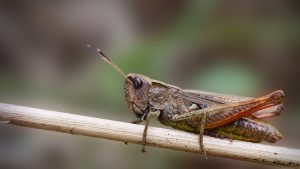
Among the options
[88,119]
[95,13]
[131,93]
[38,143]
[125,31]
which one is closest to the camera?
[88,119]

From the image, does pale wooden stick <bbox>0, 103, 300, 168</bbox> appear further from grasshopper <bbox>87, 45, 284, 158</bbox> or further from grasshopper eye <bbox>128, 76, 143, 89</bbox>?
grasshopper eye <bbox>128, 76, 143, 89</bbox>

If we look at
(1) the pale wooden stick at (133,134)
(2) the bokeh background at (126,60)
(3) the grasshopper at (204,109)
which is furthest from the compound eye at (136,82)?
(1) the pale wooden stick at (133,134)

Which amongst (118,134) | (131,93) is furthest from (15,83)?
(118,134)

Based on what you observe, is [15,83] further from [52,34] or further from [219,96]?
[219,96]

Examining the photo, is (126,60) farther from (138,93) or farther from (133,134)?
(133,134)

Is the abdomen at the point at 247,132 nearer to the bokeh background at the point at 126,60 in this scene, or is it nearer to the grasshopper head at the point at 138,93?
the bokeh background at the point at 126,60
